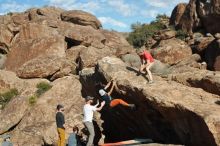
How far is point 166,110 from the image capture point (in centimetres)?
1983

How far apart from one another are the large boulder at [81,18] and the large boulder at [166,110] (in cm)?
3329

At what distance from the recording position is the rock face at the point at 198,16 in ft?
152

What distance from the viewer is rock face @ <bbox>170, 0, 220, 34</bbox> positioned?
46.3 meters

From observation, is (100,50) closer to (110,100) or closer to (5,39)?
(5,39)

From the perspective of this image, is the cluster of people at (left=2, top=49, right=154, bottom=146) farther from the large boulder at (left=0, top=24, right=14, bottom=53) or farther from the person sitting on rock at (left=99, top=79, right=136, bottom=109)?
the large boulder at (left=0, top=24, right=14, bottom=53)

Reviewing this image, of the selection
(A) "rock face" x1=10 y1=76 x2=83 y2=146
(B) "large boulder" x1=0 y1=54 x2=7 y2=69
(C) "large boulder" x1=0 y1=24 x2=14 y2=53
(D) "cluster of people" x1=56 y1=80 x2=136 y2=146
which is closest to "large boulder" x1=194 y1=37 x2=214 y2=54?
(A) "rock face" x1=10 y1=76 x2=83 y2=146

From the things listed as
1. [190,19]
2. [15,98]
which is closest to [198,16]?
[190,19]

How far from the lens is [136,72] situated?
22750 mm

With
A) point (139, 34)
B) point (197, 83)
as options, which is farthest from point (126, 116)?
point (139, 34)

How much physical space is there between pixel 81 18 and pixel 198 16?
14632 millimetres

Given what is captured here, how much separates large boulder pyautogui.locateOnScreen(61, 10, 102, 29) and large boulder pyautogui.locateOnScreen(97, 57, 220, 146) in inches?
1310

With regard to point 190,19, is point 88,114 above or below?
below

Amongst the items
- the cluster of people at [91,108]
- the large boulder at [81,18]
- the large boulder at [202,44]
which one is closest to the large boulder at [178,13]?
the large boulder at [81,18]

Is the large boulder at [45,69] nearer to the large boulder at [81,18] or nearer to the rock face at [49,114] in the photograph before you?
the rock face at [49,114]
